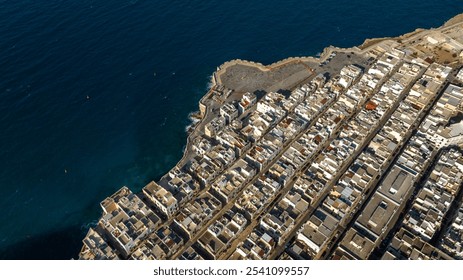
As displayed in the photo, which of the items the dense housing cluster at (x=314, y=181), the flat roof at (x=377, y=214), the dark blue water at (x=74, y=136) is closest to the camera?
the dense housing cluster at (x=314, y=181)

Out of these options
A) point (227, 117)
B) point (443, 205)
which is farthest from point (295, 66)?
point (443, 205)

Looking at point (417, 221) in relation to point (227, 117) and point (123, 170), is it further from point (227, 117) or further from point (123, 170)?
point (123, 170)

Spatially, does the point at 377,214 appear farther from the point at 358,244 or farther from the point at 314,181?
the point at 314,181

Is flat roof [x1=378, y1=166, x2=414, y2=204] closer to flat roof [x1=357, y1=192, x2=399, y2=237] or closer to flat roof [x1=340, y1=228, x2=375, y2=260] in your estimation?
flat roof [x1=357, y1=192, x2=399, y2=237]

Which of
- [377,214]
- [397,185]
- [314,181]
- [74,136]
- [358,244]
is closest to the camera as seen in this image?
[358,244]

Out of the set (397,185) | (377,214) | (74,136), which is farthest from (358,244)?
(74,136)

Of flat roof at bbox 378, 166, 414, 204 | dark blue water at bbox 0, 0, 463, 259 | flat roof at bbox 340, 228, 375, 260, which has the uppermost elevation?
flat roof at bbox 378, 166, 414, 204

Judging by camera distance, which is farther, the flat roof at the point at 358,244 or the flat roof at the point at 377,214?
the flat roof at the point at 377,214

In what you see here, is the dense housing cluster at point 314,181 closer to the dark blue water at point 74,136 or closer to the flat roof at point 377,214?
the flat roof at point 377,214

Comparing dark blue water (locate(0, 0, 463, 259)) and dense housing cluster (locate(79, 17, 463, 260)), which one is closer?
dense housing cluster (locate(79, 17, 463, 260))

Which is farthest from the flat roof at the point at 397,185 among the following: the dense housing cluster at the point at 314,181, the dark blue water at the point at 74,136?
the dark blue water at the point at 74,136

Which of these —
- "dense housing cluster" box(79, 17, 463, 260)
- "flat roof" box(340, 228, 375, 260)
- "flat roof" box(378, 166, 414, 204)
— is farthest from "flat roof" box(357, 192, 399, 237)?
"flat roof" box(340, 228, 375, 260)

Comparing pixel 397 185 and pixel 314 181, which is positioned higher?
pixel 397 185
